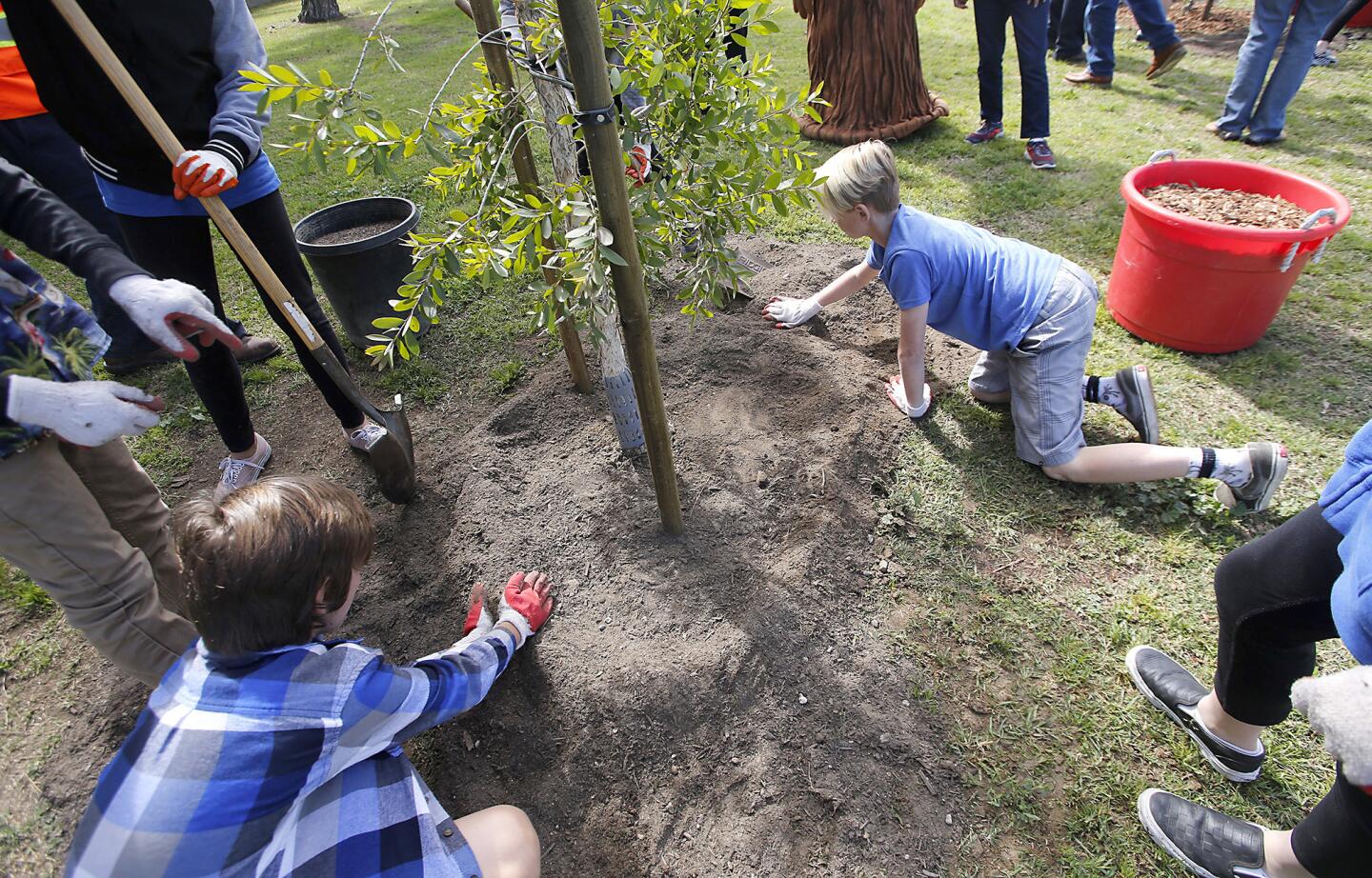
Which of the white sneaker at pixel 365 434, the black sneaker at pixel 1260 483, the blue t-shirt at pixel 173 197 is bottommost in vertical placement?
the black sneaker at pixel 1260 483

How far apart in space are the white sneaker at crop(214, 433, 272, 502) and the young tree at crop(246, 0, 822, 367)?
1.32 m

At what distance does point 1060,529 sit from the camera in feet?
8.21

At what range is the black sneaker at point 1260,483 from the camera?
2.30m

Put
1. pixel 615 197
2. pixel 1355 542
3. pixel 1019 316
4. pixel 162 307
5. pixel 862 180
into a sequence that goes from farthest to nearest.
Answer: pixel 1019 316, pixel 862 180, pixel 162 307, pixel 615 197, pixel 1355 542

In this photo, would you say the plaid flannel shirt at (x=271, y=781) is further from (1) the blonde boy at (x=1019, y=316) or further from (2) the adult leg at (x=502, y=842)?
(1) the blonde boy at (x=1019, y=316)

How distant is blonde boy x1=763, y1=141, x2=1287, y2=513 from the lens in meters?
2.46

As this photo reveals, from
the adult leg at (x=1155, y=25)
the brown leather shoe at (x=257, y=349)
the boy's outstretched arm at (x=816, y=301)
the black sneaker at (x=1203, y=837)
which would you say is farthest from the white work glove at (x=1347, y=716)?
the adult leg at (x=1155, y=25)

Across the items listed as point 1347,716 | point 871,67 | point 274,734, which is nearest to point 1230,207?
point 1347,716

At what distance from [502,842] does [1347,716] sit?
5.15 ft

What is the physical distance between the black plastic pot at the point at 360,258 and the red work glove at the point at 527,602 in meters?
1.62

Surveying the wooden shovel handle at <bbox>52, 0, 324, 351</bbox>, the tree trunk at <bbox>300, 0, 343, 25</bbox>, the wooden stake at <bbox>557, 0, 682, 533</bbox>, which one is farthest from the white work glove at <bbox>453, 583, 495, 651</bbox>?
the tree trunk at <bbox>300, 0, 343, 25</bbox>

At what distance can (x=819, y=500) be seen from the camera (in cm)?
253

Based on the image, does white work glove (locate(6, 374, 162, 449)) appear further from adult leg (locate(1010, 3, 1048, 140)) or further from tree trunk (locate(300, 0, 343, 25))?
tree trunk (locate(300, 0, 343, 25))

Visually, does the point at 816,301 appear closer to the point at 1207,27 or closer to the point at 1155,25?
the point at 1155,25
